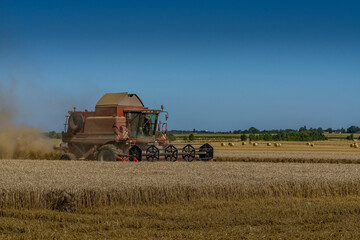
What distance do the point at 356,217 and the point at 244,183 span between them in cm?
305

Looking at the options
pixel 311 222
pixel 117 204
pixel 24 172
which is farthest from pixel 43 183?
pixel 311 222

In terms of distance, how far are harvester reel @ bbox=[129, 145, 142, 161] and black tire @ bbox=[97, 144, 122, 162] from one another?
0.54 metres

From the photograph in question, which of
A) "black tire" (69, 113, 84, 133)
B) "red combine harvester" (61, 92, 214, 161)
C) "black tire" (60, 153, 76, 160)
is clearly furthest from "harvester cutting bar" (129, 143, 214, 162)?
"black tire" (69, 113, 84, 133)

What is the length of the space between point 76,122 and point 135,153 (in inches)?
166

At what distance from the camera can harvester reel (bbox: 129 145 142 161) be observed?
2098cm

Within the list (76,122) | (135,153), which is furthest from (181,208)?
(76,122)

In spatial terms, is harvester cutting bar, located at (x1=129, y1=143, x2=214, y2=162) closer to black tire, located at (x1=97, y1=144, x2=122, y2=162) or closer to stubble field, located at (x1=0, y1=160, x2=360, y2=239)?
black tire, located at (x1=97, y1=144, x2=122, y2=162)

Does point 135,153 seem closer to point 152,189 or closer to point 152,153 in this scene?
point 152,153

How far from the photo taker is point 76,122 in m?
23.7

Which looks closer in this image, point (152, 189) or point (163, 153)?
point (152, 189)

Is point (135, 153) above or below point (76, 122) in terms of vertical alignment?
below

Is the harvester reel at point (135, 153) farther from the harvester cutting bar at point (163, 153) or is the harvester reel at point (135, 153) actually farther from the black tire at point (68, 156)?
the black tire at point (68, 156)

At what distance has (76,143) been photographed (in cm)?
2383

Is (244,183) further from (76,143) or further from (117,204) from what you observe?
(76,143)
